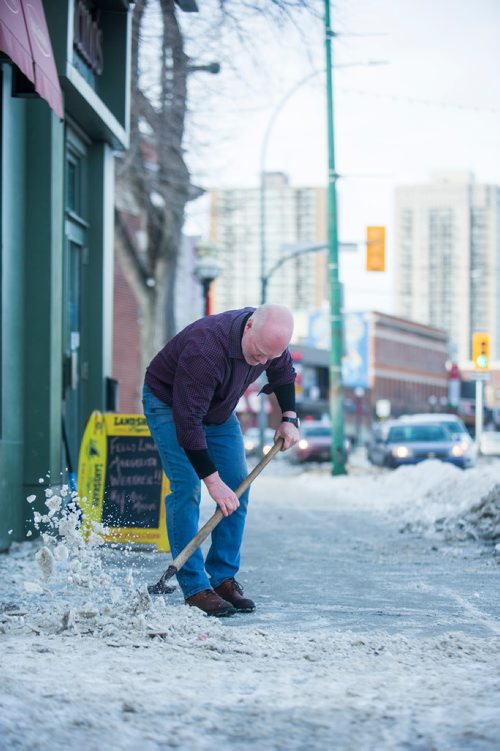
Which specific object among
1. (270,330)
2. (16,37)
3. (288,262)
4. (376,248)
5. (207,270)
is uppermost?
(288,262)

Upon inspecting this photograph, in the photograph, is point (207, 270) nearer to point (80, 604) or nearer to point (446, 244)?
point (80, 604)

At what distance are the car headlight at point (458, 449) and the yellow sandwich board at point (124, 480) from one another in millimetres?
16949

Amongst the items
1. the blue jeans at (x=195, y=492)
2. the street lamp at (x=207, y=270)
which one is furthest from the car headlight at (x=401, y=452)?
the blue jeans at (x=195, y=492)

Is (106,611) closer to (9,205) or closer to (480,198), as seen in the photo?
(9,205)

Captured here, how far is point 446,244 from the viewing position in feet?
445

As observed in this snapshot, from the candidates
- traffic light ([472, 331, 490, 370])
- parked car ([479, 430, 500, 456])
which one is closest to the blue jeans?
Result: traffic light ([472, 331, 490, 370])

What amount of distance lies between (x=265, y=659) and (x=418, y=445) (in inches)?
840

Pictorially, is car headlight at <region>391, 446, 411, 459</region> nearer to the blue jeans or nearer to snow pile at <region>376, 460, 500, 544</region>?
snow pile at <region>376, 460, 500, 544</region>

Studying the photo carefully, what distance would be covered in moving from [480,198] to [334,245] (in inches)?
4505

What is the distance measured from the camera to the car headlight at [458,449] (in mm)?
24609

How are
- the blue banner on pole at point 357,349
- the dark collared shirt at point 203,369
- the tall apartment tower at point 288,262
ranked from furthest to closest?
1. the tall apartment tower at point 288,262
2. the blue banner on pole at point 357,349
3. the dark collared shirt at point 203,369

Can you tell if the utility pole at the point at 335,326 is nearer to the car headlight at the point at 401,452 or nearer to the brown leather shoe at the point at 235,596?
the car headlight at the point at 401,452

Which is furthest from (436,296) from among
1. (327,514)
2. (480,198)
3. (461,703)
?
Answer: (461,703)

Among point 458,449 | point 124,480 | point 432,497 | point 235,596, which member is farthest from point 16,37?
point 458,449
